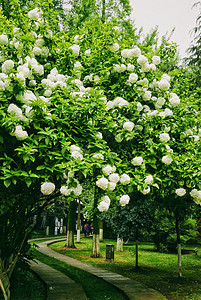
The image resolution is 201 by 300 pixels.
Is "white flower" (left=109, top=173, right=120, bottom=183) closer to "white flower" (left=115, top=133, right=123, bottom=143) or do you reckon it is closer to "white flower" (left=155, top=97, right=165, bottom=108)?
"white flower" (left=115, top=133, right=123, bottom=143)

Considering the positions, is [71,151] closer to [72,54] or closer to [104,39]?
[72,54]

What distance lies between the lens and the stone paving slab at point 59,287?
7.03 meters

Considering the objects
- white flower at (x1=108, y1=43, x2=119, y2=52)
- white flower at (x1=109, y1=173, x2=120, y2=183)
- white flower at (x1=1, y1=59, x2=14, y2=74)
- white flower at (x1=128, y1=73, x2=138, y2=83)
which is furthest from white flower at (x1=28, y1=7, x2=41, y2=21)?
white flower at (x1=109, y1=173, x2=120, y2=183)

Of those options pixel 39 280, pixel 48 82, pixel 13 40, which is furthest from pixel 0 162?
pixel 39 280

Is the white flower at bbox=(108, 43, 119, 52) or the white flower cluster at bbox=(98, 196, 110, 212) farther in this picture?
the white flower at bbox=(108, 43, 119, 52)

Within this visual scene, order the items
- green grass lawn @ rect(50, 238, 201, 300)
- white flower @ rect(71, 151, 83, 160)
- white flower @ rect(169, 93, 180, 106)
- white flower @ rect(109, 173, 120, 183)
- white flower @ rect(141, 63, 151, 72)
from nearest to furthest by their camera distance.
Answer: white flower @ rect(71, 151, 83, 160), white flower @ rect(109, 173, 120, 183), white flower @ rect(169, 93, 180, 106), white flower @ rect(141, 63, 151, 72), green grass lawn @ rect(50, 238, 201, 300)

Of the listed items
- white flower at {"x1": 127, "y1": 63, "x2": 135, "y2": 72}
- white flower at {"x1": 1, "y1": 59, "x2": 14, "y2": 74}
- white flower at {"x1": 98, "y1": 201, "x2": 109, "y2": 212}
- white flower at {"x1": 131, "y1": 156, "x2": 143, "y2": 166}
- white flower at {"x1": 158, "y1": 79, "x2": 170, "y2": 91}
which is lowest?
white flower at {"x1": 98, "y1": 201, "x2": 109, "y2": 212}

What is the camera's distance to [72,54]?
235 inches

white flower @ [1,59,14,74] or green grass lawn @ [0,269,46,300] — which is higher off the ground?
white flower @ [1,59,14,74]

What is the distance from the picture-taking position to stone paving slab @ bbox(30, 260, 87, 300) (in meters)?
7.03

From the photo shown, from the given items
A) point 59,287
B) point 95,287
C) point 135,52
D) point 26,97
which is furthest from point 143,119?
point 95,287

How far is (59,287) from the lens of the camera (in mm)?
7957

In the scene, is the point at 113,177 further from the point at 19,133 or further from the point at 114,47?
the point at 114,47

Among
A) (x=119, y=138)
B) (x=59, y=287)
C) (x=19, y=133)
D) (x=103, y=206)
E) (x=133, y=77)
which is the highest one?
(x=133, y=77)
